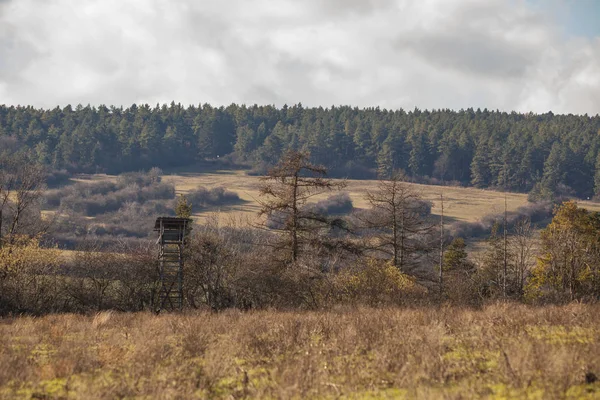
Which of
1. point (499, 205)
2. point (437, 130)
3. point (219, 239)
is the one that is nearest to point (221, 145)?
point (437, 130)

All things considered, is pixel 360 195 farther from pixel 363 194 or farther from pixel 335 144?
pixel 335 144

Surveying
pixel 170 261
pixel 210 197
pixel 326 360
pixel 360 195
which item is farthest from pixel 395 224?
pixel 360 195

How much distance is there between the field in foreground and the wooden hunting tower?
1565cm

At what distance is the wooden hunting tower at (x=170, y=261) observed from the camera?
29453 millimetres

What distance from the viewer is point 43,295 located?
29.8 meters

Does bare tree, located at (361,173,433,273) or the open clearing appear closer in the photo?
bare tree, located at (361,173,433,273)

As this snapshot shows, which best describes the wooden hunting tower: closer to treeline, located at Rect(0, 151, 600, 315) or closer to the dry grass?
treeline, located at Rect(0, 151, 600, 315)

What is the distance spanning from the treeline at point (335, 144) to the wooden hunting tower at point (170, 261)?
Answer: 99.4 m

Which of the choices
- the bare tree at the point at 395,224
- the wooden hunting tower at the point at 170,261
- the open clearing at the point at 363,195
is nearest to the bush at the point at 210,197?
the open clearing at the point at 363,195

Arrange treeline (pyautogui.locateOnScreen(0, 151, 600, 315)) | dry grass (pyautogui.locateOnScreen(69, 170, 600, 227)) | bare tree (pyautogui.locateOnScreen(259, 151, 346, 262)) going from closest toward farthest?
treeline (pyautogui.locateOnScreen(0, 151, 600, 315))
bare tree (pyautogui.locateOnScreen(259, 151, 346, 262))
dry grass (pyautogui.locateOnScreen(69, 170, 600, 227))

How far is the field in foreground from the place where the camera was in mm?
8070

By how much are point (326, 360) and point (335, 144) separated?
456 ft

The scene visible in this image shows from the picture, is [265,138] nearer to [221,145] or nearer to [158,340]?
[221,145]

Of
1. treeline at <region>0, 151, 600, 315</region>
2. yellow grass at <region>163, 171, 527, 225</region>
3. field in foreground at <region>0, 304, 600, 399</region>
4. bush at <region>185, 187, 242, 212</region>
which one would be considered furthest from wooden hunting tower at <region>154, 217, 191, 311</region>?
bush at <region>185, 187, 242, 212</region>
